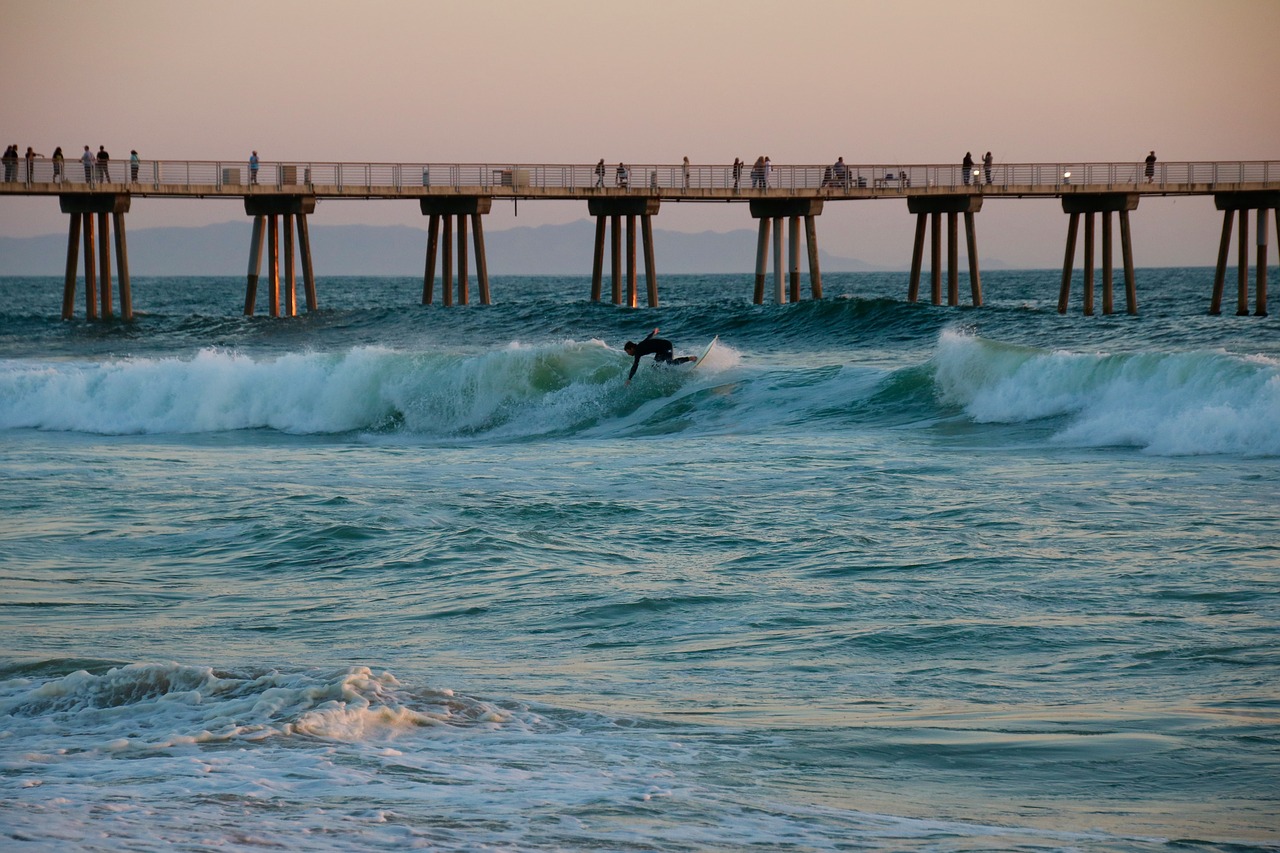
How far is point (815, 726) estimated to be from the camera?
6383 millimetres

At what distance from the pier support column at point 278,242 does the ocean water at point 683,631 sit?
19.3 meters

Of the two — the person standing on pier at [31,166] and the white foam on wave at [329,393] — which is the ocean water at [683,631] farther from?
the person standing on pier at [31,166]

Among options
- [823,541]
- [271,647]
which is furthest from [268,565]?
[823,541]

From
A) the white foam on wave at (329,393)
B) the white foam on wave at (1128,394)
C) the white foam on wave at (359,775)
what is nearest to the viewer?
the white foam on wave at (359,775)

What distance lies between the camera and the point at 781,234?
4175 cm

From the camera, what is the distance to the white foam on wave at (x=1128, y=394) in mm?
16000

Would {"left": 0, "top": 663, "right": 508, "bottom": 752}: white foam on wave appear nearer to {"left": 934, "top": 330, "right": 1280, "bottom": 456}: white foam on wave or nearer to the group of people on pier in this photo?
{"left": 934, "top": 330, "right": 1280, "bottom": 456}: white foam on wave

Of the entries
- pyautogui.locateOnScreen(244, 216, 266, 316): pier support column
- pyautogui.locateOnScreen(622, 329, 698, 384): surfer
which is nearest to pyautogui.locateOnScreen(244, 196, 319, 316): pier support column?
pyautogui.locateOnScreen(244, 216, 266, 316): pier support column

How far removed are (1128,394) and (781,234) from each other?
23.8m

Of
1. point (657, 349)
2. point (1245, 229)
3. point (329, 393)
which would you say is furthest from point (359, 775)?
point (1245, 229)

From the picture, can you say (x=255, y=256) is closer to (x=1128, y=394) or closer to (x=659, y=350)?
(x=659, y=350)

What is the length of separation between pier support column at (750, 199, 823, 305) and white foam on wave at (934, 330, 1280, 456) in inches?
733

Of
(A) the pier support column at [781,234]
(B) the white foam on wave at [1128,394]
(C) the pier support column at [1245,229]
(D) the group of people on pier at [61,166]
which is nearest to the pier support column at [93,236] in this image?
(D) the group of people on pier at [61,166]

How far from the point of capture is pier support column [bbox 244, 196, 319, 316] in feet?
130
